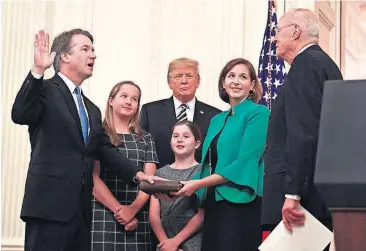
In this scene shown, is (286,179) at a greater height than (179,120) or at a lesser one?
lesser

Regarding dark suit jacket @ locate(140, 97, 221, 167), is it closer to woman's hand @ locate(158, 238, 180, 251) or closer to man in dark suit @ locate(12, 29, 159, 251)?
woman's hand @ locate(158, 238, 180, 251)

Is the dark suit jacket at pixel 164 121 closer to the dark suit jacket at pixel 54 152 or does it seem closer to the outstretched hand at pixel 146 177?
the outstretched hand at pixel 146 177

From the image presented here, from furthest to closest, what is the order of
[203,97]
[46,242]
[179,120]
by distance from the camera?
[203,97], [179,120], [46,242]

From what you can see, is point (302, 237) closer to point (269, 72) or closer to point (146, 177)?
point (146, 177)

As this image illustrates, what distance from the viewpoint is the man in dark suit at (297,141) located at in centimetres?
321

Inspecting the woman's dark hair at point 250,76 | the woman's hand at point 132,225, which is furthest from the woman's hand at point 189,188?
the woman's dark hair at point 250,76

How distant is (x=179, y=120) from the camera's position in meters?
5.06

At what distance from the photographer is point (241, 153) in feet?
13.9

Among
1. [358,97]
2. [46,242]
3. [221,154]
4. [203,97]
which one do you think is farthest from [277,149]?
[203,97]

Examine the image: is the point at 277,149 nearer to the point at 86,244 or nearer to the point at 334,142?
the point at 86,244

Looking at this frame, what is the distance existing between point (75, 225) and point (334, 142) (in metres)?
2.20

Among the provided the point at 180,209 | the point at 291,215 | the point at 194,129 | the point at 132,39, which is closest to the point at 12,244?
the point at 132,39

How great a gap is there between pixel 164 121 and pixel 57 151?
1.42 m

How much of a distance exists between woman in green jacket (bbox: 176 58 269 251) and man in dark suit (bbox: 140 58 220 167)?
2.04 feet
